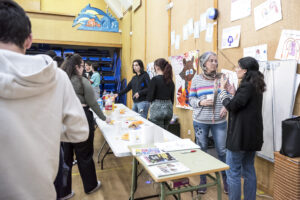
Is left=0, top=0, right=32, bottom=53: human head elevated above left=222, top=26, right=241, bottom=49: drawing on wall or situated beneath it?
situated beneath

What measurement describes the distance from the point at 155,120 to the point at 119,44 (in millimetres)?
6059

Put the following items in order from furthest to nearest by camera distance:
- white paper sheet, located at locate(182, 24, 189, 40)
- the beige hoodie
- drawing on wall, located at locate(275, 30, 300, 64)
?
1. white paper sheet, located at locate(182, 24, 189, 40)
2. drawing on wall, located at locate(275, 30, 300, 64)
3. the beige hoodie

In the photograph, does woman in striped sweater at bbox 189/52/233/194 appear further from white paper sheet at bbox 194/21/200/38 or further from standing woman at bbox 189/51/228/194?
white paper sheet at bbox 194/21/200/38

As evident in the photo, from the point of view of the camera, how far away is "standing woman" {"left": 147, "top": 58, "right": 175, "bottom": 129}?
2.72 m

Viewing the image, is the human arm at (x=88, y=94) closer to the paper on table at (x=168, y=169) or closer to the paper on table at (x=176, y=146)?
the paper on table at (x=176, y=146)

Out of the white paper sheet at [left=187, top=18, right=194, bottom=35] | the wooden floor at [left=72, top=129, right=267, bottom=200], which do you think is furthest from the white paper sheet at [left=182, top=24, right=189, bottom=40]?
the wooden floor at [left=72, top=129, right=267, bottom=200]

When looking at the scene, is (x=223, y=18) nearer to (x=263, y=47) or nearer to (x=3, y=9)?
(x=263, y=47)

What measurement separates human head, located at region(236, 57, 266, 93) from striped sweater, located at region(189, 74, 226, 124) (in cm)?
47

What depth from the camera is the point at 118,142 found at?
1.87 metres

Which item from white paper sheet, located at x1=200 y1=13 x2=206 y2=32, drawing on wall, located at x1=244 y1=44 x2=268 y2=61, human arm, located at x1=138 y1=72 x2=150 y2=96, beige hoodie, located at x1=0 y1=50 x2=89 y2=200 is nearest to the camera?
beige hoodie, located at x1=0 y1=50 x2=89 y2=200

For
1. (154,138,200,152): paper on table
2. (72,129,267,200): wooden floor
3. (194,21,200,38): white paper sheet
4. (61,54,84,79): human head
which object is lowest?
(72,129,267,200): wooden floor

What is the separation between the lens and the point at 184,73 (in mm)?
3969

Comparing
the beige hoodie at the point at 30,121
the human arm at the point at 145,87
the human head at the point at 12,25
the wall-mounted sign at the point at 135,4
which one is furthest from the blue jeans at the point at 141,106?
the wall-mounted sign at the point at 135,4

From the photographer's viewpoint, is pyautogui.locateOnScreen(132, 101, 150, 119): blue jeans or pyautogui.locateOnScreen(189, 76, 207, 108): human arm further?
pyautogui.locateOnScreen(132, 101, 150, 119): blue jeans
